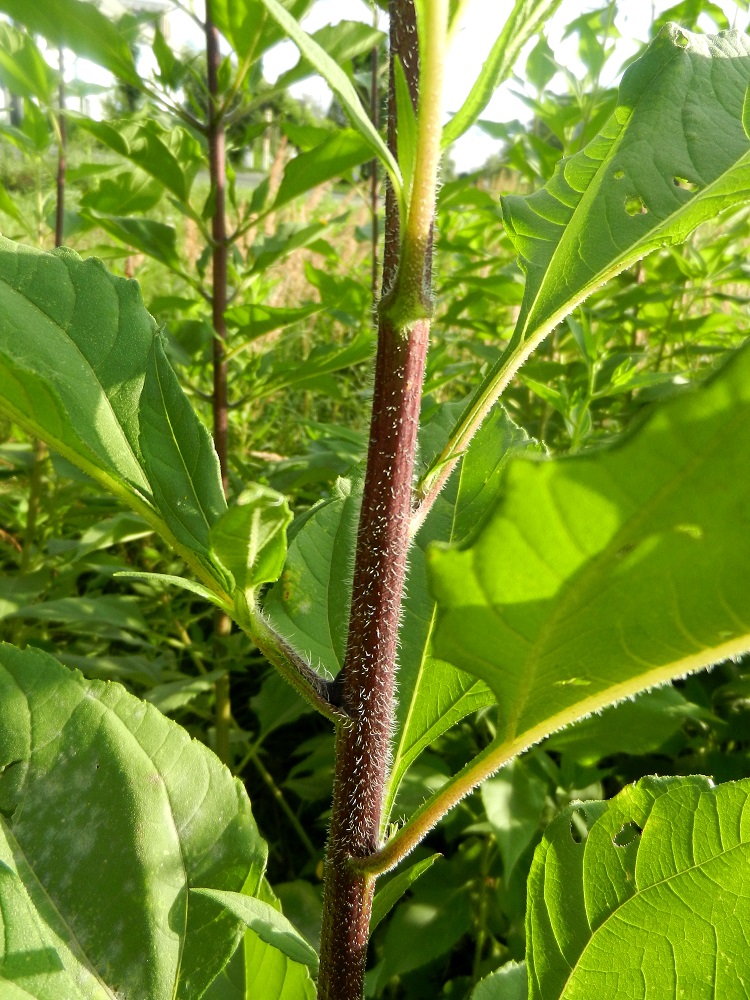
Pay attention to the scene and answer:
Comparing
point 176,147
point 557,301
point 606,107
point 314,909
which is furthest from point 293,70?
point 314,909

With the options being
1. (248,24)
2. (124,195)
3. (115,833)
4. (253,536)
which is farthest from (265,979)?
(124,195)

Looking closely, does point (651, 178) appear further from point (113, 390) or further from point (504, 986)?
point (504, 986)

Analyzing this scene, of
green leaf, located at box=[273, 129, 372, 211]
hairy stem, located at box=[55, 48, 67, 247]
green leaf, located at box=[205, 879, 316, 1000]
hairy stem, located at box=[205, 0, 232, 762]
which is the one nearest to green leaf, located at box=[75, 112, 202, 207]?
hairy stem, located at box=[205, 0, 232, 762]

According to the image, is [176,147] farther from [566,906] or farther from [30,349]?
[566,906]

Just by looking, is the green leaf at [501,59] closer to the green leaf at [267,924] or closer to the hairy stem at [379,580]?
the hairy stem at [379,580]

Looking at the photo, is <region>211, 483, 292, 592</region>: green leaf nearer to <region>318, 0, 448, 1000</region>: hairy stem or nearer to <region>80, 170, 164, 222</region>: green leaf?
<region>318, 0, 448, 1000</region>: hairy stem

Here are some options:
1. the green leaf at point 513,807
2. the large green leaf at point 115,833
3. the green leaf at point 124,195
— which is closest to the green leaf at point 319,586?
the large green leaf at point 115,833
